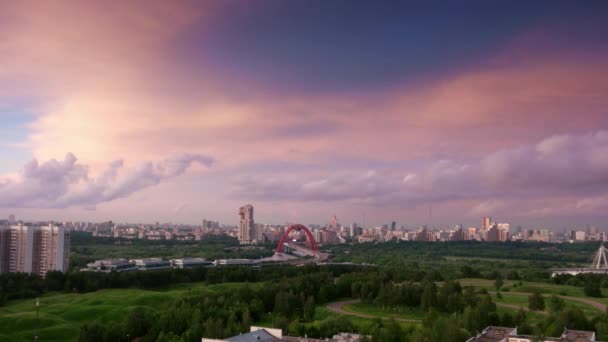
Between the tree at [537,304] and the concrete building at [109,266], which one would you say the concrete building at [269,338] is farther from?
the concrete building at [109,266]

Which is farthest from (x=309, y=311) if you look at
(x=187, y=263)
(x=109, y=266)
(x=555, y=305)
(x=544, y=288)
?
(x=187, y=263)

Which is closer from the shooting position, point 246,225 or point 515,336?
point 515,336

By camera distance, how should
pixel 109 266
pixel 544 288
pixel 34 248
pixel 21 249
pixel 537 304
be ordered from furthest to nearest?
pixel 109 266 < pixel 21 249 < pixel 34 248 < pixel 544 288 < pixel 537 304

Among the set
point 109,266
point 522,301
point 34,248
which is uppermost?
point 34,248

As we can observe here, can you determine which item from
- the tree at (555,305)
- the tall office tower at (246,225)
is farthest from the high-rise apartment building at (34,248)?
the tall office tower at (246,225)

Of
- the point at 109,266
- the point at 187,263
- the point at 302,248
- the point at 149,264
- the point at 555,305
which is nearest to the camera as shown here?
the point at 555,305

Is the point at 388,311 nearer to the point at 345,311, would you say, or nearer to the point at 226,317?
the point at 345,311

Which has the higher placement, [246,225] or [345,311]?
[246,225]

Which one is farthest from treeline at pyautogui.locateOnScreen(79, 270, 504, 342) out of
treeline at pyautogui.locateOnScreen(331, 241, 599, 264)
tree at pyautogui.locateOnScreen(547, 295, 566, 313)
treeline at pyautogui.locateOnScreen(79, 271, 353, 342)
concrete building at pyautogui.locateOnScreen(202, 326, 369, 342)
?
treeline at pyautogui.locateOnScreen(331, 241, 599, 264)

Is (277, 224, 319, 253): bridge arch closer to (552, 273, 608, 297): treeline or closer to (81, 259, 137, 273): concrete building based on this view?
(81, 259, 137, 273): concrete building
